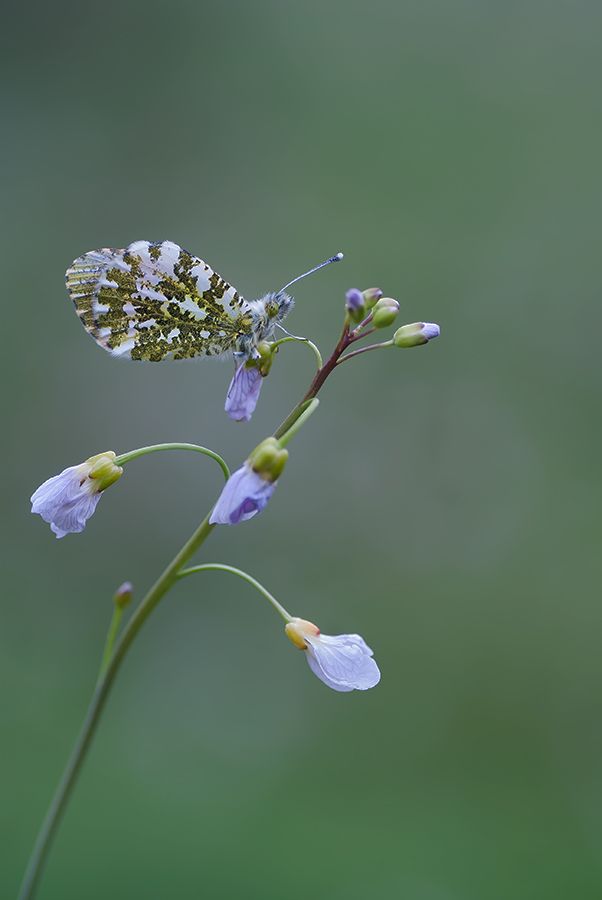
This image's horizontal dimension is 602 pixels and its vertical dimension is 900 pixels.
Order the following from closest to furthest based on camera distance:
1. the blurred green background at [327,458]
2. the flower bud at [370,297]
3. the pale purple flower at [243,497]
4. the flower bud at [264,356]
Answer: the pale purple flower at [243,497] → the flower bud at [370,297] → the flower bud at [264,356] → the blurred green background at [327,458]

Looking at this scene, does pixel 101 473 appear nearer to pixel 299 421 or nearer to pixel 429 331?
pixel 299 421

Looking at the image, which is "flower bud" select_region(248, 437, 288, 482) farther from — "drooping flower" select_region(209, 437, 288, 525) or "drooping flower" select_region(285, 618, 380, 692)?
"drooping flower" select_region(285, 618, 380, 692)

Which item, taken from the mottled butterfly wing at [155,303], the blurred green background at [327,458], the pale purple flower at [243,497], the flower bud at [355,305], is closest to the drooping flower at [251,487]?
the pale purple flower at [243,497]

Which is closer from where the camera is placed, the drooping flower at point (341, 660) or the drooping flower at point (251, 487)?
the drooping flower at point (251, 487)

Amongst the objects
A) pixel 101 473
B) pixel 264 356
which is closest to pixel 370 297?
pixel 264 356

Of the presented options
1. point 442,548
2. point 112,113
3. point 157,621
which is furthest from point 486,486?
point 112,113

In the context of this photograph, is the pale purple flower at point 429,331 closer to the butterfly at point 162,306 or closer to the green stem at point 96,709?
the butterfly at point 162,306

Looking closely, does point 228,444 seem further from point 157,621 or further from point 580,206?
point 580,206
